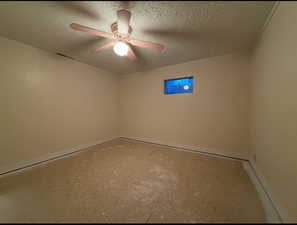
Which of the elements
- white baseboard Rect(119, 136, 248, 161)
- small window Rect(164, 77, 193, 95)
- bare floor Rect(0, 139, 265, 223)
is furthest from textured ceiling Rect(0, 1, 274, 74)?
white baseboard Rect(119, 136, 248, 161)

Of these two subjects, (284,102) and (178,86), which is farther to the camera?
(178,86)

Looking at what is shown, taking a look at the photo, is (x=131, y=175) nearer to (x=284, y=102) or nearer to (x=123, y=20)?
(x=284, y=102)

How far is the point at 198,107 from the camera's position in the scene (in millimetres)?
2615

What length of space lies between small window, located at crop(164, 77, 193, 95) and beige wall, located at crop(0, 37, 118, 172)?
2.00 meters

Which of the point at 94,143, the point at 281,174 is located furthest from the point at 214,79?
the point at 94,143

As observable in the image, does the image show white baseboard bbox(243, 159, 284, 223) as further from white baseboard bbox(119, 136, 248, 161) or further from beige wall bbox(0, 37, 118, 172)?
beige wall bbox(0, 37, 118, 172)

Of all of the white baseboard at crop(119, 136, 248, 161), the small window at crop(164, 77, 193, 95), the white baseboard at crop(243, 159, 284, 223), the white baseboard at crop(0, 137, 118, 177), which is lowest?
the white baseboard at crop(119, 136, 248, 161)

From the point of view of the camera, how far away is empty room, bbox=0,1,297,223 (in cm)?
84

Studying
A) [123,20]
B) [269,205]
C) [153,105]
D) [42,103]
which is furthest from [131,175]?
[42,103]

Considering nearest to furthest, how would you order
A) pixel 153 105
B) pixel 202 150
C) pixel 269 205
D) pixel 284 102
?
pixel 269 205 → pixel 284 102 → pixel 202 150 → pixel 153 105

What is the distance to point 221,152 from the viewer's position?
238cm

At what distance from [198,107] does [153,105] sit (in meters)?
1.25

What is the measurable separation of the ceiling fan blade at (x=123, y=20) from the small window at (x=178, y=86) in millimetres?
1901

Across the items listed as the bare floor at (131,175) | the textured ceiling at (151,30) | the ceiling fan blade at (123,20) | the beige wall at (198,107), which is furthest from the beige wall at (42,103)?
A: the ceiling fan blade at (123,20)
